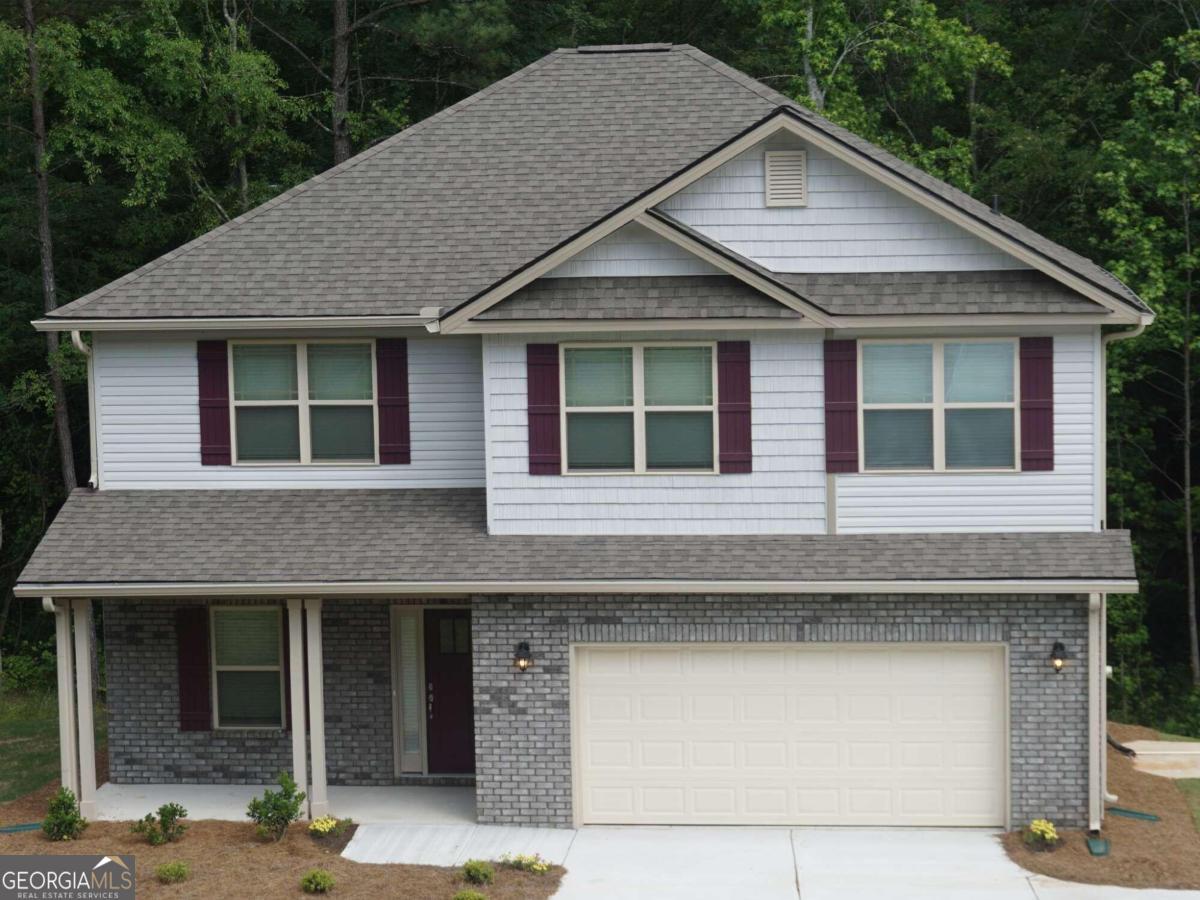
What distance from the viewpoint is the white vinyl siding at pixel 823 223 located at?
1638 centimetres

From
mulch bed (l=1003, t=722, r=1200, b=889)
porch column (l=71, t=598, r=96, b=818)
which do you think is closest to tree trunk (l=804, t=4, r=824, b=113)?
mulch bed (l=1003, t=722, r=1200, b=889)

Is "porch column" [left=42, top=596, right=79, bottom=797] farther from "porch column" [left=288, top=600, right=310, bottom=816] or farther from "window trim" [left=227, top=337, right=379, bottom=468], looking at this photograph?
"window trim" [left=227, top=337, right=379, bottom=468]

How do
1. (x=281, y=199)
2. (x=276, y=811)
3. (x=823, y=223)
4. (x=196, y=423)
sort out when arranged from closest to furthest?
1. (x=276, y=811)
2. (x=823, y=223)
3. (x=196, y=423)
4. (x=281, y=199)

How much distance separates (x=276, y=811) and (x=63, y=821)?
7.18ft

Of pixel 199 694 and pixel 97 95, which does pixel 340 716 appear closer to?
pixel 199 694

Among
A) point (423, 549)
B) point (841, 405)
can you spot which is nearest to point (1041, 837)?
point (841, 405)

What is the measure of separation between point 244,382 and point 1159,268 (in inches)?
565

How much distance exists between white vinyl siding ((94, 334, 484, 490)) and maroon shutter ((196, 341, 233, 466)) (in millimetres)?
88

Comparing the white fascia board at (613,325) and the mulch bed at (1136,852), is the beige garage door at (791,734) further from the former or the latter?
the white fascia board at (613,325)

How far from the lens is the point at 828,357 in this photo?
1625 centimetres

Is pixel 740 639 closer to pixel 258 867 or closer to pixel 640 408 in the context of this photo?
pixel 640 408

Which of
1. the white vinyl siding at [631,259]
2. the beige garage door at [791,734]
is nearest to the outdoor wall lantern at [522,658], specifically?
the beige garage door at [791,734]

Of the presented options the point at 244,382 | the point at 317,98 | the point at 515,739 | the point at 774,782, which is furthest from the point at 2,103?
the point at 774,782

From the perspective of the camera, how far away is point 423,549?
16.7 m
